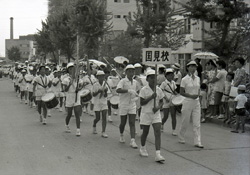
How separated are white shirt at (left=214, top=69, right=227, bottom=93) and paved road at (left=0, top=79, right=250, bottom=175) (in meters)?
1.74

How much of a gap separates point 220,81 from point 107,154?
6605mm

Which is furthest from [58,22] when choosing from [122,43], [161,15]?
[161,15]

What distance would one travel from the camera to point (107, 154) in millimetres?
9250

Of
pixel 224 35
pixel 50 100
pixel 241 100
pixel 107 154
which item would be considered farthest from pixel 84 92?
pixel 224 35

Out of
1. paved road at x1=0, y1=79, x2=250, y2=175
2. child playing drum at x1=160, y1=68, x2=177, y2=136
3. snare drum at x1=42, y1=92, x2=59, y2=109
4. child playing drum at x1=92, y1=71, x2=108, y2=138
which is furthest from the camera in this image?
snare drum at x1=42, y1=92, x2=59, y2=109

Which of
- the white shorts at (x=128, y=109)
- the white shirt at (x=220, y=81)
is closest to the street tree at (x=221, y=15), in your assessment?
the white shirt at (x=220, y=81)

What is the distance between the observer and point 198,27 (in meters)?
37.2

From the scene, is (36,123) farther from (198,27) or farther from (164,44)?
(198,27)

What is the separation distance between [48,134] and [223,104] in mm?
6290

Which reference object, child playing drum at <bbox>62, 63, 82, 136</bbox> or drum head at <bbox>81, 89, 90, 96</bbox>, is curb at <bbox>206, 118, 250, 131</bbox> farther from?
child playing drum at <bbox>62, 63, 82, 136</bbox>

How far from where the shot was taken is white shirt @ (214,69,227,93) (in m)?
14.4

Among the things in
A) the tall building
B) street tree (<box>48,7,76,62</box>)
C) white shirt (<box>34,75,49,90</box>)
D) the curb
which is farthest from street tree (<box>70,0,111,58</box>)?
the tall building

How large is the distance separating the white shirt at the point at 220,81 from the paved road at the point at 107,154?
5.72ft

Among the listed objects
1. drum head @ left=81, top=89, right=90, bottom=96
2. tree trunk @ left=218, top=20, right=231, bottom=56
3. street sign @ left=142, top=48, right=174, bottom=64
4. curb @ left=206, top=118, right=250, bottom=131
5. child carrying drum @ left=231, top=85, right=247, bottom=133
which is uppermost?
tree trunk @ left=218, top=20, right=231, bottom=56
